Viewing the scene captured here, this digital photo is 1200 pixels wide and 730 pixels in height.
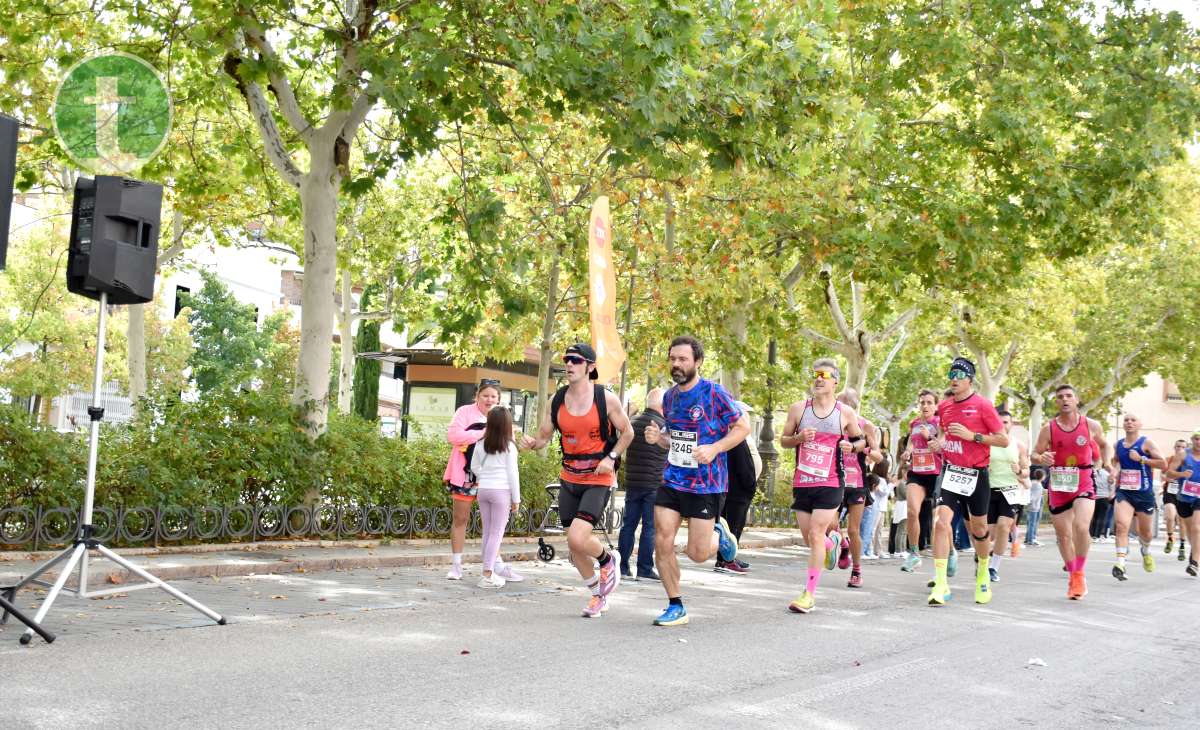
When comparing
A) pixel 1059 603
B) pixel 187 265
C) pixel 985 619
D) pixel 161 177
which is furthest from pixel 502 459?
pixel 187 265

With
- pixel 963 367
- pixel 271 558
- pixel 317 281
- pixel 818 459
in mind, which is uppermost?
pixel 317 281

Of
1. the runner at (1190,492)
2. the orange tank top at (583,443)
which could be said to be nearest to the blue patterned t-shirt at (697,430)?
the orange tank top at (583,443)

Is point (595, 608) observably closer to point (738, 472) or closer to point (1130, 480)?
point (738, 472)

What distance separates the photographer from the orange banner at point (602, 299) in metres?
11.0

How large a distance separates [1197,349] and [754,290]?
92.6ft

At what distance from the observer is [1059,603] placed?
12.2 meters

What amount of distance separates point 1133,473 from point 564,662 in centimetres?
1195

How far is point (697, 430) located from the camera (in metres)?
8.77

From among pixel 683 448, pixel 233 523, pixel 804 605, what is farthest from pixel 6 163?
pixel 233 523

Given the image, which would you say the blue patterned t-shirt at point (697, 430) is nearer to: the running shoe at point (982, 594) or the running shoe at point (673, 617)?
the running shoe at point (673, 617)

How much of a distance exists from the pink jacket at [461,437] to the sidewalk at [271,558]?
1.61m

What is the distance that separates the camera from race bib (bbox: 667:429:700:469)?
8.73 m

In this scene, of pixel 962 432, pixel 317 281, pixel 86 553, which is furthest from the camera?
pixel 317 281

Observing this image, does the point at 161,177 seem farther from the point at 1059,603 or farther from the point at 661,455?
the point at 1059,603
